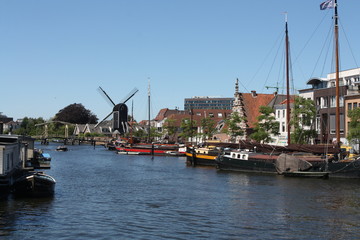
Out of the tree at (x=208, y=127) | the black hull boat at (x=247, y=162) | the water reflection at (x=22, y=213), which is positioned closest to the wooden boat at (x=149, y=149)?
the tree at (x=208, y=127)

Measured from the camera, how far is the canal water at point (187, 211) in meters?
31.5

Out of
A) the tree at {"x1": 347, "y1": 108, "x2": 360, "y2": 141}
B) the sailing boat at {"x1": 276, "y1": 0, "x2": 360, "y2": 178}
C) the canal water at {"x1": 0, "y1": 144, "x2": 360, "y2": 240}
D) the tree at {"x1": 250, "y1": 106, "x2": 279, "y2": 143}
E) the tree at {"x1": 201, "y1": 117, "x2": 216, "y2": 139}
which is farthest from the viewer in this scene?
the tree at {"x1": 201, "y1": 117, "x2": 216, "y2": 139}

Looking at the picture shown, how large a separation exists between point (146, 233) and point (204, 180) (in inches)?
1292

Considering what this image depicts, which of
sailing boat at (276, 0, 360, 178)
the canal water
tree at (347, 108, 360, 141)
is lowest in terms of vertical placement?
the canal water

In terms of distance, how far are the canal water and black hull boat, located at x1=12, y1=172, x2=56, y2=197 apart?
1.41 meters

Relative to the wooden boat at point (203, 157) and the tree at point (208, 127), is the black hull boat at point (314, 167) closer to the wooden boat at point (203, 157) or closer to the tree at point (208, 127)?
the wooden boat at point (203, 157)

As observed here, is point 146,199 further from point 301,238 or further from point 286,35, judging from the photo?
point 286,35

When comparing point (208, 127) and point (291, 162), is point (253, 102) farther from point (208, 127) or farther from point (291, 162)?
point (291, 162)

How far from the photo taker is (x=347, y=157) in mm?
68625

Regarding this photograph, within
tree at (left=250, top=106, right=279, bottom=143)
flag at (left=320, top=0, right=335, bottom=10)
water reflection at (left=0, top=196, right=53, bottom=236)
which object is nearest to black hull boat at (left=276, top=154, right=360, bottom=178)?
flag at (left=320, top=0, right=335, bottom=10)

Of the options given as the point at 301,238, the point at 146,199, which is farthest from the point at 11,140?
the point at 301,238

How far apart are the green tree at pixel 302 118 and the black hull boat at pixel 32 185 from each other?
55.4 m

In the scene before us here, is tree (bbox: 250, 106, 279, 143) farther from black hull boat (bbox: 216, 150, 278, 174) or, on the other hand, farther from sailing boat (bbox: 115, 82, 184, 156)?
sailing boat (bbox: 115, 82, 184, 156)

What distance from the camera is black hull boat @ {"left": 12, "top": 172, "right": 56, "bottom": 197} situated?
1720 inches
